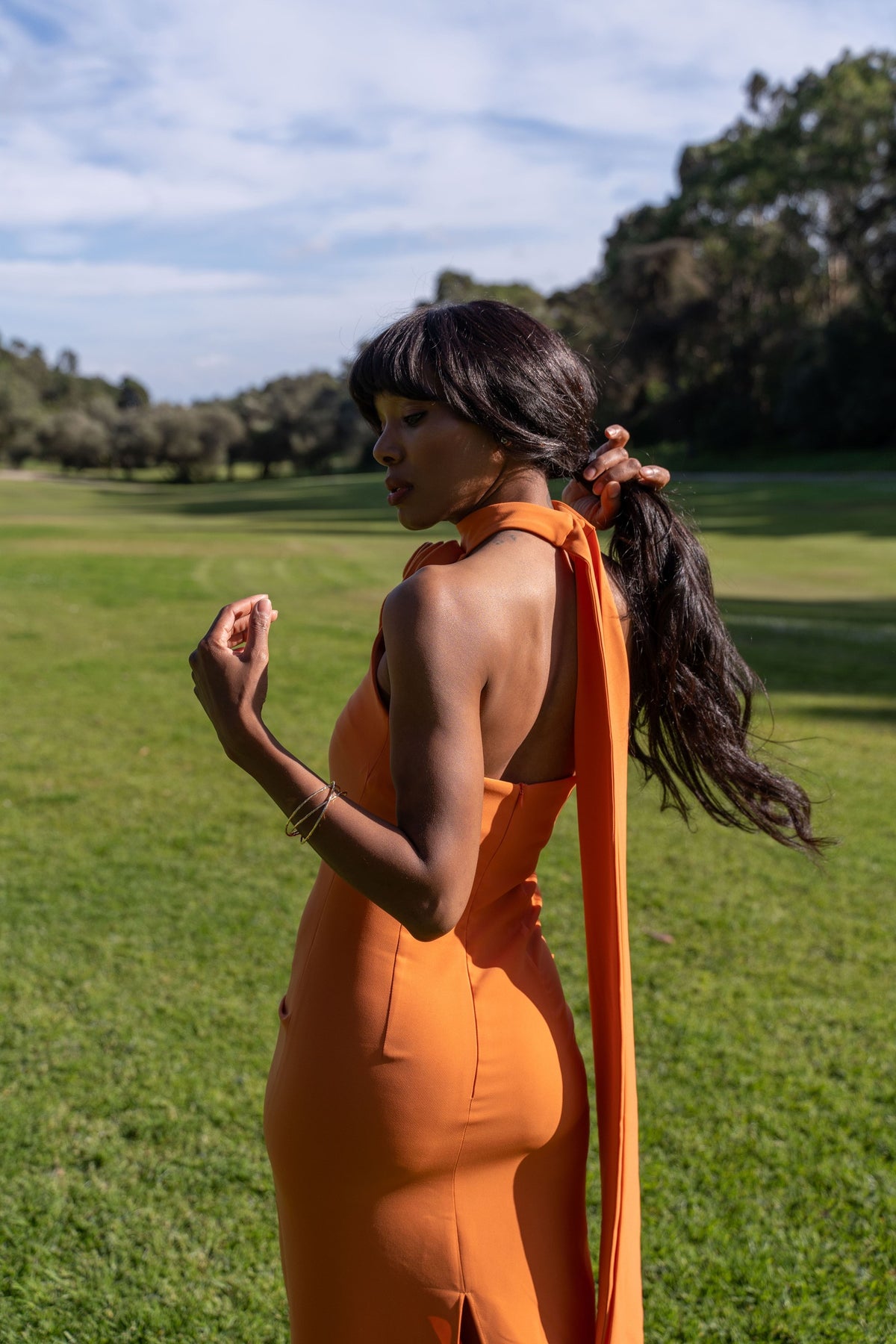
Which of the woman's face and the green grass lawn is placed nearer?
the woman's face

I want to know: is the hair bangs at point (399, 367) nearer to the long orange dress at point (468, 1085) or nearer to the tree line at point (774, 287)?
the long orange dress at point (468, 1085)

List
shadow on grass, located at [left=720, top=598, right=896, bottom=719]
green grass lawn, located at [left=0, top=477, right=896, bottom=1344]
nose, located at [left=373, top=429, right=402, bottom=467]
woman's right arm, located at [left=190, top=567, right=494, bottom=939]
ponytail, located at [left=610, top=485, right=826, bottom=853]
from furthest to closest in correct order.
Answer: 1. shadow on grass, located at [left=720, top=598, right=896, bottom=719]
2. green grass lawn, located at [left=0, top=477, right=896, bottom=1344]
3. ponytail, located at [left=610, top=485, right=826, bottom=853]
4. nose, located at [left=373, top=429, right=402, bottom=467]
5. woman's right arm, located at [left=190, top=567, right=494, bottom=939]

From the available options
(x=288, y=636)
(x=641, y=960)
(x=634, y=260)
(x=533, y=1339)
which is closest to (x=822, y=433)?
(x=634, y=260)

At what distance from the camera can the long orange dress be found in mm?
1683

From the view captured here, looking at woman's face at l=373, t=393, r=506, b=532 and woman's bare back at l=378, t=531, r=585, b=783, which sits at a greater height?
woman's face at l=373, t=393, r=506, b=532

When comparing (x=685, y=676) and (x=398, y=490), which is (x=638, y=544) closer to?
(x=685, y=676)

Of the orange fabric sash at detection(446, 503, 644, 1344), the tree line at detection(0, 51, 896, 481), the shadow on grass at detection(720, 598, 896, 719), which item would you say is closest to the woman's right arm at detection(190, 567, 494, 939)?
the orange fabric sash at detection(446, 503, 644, 1344)

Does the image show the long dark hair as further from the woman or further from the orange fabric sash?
the orange fabric sash

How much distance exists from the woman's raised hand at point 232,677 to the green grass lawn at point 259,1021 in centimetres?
178

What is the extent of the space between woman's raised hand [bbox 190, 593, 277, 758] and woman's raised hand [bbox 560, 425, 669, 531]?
665 millimetres

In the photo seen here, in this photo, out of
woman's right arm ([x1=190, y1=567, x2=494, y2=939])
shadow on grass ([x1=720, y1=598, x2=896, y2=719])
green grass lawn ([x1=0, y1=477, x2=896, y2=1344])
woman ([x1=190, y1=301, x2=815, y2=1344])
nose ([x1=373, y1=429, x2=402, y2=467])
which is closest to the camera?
woman's right arm ([x1=190, y1=567, x2=494, y2=939])

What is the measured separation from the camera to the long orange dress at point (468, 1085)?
1.68m

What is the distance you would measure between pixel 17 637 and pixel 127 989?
8544 mm

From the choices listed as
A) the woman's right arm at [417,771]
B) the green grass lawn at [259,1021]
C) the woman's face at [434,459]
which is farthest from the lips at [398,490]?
the green grass lawn at [259,1021]
